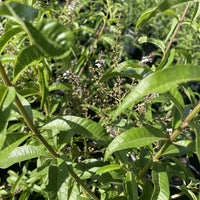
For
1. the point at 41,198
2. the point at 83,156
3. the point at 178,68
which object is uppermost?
the point at 178,68

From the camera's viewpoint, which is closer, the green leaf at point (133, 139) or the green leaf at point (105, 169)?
the green leaf at point (133, 139)

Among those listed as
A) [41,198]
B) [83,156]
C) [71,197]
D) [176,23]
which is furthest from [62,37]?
[41,198]

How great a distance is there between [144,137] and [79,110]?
0.82 meters

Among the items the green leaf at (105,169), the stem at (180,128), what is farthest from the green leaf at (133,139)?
the green leaf at (105,169)

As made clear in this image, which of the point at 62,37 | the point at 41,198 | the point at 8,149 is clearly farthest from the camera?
the point at 41,198

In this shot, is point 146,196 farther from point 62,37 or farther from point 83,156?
point 62,37

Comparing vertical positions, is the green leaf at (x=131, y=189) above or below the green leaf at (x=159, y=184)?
above

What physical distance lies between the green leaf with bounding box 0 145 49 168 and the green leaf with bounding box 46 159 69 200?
0.08m

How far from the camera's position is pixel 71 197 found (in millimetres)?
1105

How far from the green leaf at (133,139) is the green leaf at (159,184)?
0.69 feet

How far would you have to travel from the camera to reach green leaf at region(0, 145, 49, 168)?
87 centimetres

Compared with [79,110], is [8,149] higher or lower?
higher

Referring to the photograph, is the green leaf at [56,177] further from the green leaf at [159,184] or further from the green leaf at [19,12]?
the green leaf at [19,12]

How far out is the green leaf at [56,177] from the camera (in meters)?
0.89
